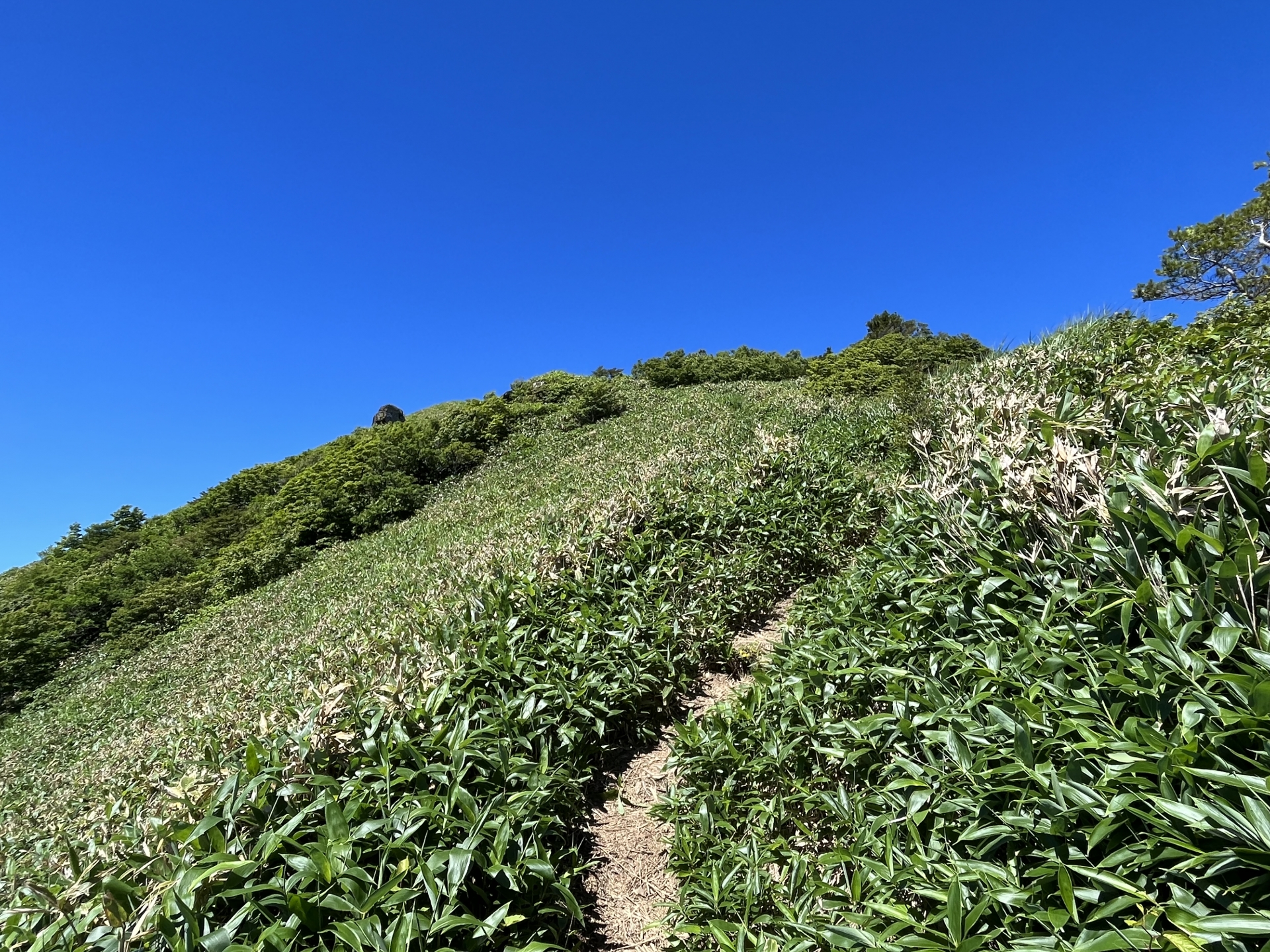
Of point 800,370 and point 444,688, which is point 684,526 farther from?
point 800,370

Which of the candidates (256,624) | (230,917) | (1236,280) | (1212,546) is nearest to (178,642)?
(256,624)

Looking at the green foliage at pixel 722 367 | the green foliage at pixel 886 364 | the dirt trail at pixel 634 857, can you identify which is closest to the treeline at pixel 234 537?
the green foliage at pixel 722 367

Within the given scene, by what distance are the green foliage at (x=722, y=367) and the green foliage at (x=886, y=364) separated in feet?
13.3

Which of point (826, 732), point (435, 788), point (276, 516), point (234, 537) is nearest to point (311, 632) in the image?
point (435, 788)

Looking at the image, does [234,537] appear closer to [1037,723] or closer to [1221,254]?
[1037,723]

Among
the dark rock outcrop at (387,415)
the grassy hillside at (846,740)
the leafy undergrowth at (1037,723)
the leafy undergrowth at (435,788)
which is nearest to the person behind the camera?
the leafy undergrowth at (1037,723)

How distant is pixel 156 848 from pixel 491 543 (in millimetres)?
5011

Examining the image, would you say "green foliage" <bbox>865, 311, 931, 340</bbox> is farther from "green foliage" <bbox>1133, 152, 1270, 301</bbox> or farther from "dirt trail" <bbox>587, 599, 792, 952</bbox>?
"dirt trail" <bbox>587, 599, 792, 952</bbox>

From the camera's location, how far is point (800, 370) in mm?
24203

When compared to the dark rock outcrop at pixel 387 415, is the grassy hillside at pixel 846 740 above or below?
below

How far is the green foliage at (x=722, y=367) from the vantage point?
80.0ft

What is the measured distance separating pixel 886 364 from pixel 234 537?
80.9 ft

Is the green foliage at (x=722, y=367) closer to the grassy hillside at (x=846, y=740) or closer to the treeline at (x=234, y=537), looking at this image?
the treeline at (x=234, y=537)

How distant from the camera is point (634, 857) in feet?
9.64
